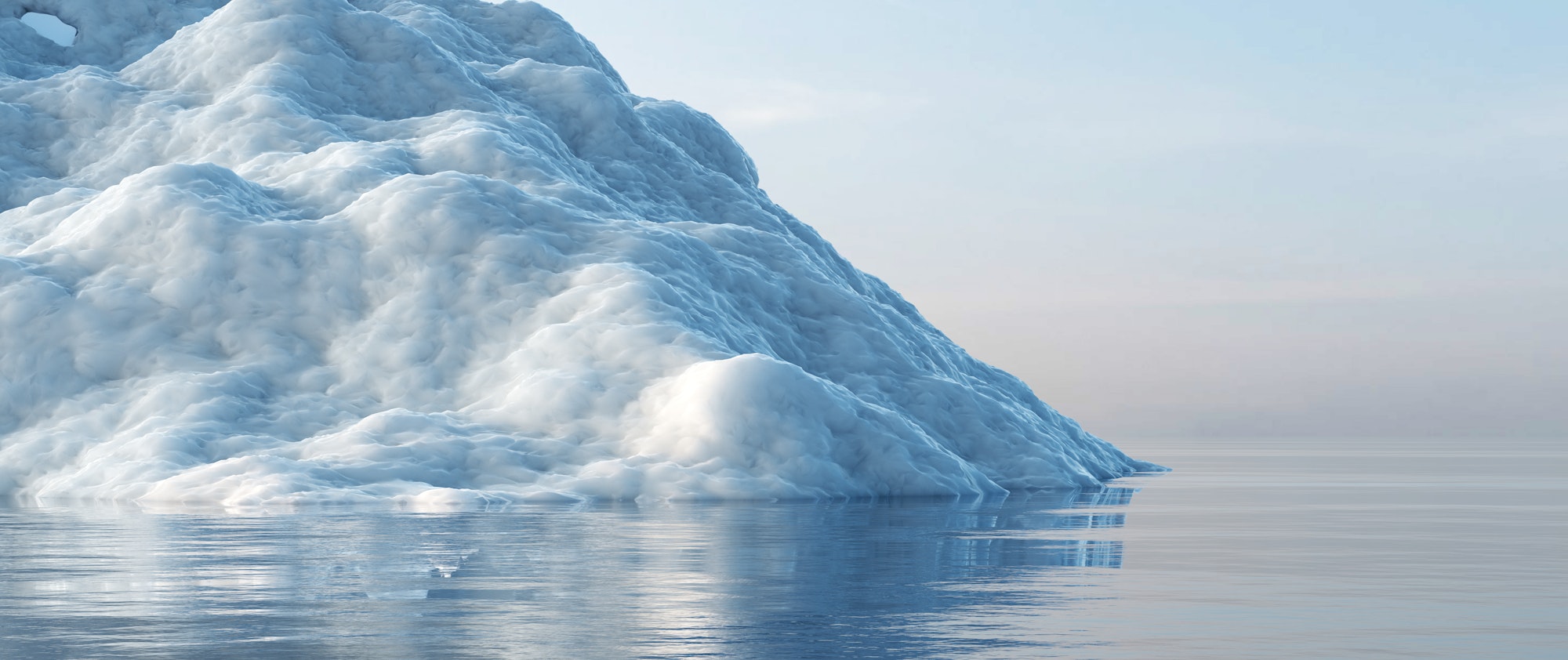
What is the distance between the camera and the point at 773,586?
59.8 feet

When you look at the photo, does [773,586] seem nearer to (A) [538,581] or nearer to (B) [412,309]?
(A) [538,581]

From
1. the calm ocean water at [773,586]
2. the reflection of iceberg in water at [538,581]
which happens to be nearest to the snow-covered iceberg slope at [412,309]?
the calm ocean water at [773,586]

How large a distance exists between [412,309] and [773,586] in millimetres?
35642

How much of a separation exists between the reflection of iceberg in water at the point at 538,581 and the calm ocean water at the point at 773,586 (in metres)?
0.06

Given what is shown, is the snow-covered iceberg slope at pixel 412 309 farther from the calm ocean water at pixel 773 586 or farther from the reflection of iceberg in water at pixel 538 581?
the reflection of iceberg in water at pixel 538 581

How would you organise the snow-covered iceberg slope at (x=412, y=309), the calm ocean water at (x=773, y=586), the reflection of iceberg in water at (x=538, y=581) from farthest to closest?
the snow-covered iceberg slope at (x=412, y=309), the reflection of iceberg in water at (x=538, y=581), the calm ocean water at (x=773, y=586)

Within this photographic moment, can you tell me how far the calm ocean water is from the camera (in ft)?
44.3

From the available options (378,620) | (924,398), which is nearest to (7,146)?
(924,398)

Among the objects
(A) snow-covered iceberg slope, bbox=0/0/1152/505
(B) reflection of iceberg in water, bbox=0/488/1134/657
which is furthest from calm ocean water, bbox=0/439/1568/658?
→ (A) snow-covered iceberg slope, bbox=0/0/1152/505

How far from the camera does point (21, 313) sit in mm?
49438

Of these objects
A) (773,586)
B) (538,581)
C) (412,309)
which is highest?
(412,309)

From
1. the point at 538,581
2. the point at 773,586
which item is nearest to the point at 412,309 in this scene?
the point at 538,581

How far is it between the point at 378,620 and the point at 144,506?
25.0 metres

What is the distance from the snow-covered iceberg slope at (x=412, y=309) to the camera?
43219mm
